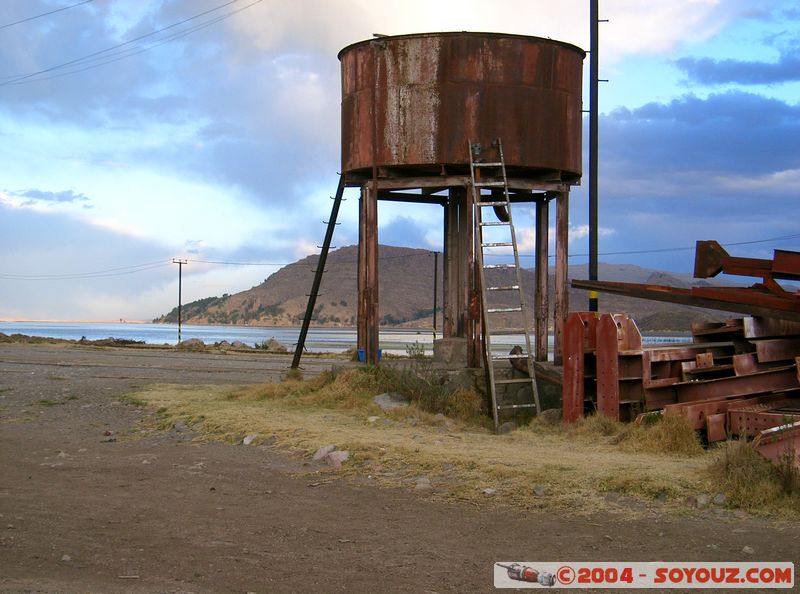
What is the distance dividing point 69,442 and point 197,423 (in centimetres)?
183

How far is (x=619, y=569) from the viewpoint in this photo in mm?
6699

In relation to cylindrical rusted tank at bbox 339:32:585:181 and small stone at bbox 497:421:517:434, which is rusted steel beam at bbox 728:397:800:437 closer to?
small stone at bbox 497:421:517:434

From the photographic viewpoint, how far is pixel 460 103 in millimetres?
16172

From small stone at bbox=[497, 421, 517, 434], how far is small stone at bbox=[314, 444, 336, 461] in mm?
3142

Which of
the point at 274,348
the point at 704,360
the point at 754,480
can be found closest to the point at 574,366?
the point at 704,360

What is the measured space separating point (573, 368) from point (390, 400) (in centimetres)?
305

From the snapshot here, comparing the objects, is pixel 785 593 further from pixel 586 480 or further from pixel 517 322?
pixel 517 322

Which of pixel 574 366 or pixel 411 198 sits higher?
pixel 411 198

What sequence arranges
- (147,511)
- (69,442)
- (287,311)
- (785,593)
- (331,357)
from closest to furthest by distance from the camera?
(785,593) → (147,511) → (69,442) → (331,357) → (287,311)

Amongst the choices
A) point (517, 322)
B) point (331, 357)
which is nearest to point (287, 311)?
point (517, 322)

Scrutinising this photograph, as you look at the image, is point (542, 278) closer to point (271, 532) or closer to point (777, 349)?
point (777, 349)

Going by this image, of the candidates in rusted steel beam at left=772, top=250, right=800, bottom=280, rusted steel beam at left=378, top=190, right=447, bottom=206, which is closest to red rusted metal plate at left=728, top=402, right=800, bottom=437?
rusted steel beam at left=772, top=250, right=800, bottom=280

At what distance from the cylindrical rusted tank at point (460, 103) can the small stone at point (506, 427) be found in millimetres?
4632

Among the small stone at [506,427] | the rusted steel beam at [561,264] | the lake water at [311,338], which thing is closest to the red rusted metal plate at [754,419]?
the small stone at [506,427]
